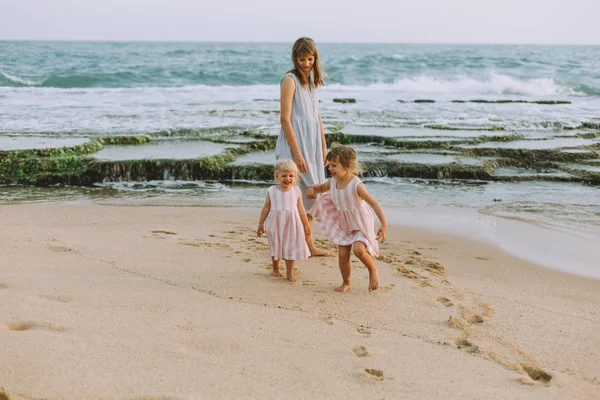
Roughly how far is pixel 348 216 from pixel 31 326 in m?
2.29

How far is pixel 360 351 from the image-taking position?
11.7ft

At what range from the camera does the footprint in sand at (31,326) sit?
347 centimetres

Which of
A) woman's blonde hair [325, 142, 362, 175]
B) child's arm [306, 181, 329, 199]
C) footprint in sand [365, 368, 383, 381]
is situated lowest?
footprint in sand [365, 368, 383, 381]

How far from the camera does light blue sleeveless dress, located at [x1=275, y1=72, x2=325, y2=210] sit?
5.71 m

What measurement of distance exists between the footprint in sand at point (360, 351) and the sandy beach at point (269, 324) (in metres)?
0.01

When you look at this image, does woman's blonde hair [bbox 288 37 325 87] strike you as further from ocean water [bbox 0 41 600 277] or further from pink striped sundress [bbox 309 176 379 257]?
ocean water [bbox 0 41 600 277]

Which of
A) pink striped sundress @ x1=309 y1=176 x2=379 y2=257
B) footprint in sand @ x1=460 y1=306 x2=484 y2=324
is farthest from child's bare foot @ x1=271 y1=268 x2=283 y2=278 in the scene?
footprint in sand @ x1=460 y1=306 x2=484 y2=324

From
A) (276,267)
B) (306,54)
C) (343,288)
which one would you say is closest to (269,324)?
→ (343,288)

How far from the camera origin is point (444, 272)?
5586mm

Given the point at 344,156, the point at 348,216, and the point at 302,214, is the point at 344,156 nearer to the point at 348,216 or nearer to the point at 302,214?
the point at 348,216

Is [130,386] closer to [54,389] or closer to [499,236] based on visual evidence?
[54,389]

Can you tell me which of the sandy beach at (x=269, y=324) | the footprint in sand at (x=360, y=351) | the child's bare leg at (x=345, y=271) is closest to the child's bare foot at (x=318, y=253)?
the sandy beach at (x=269, y=324)

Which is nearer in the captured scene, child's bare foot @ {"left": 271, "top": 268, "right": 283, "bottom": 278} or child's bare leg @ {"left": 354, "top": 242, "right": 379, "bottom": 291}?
child's bare leg @ {"left": 354, "top": 242, "right": 379, "bottom": 291}

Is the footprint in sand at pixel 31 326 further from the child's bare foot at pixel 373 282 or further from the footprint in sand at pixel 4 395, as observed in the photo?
the child's bare foot at pixel 373 282
